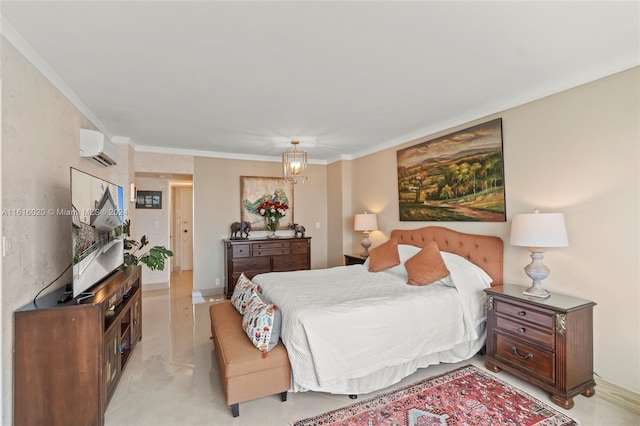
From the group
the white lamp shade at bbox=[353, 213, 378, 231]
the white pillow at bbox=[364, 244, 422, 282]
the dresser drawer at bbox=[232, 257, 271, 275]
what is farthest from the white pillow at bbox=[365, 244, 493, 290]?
the dresser drawer at bbox=[232, 257, 271, 275]

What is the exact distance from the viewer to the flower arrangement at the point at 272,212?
553cm

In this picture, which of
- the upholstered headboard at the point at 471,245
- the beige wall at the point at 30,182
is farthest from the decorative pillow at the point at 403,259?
the beige wall at the point at 30,182

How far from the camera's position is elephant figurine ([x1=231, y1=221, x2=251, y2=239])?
17.5 ft

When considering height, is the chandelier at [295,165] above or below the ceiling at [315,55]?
below

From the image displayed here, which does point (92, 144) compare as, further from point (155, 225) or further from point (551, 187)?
point (551, 187)

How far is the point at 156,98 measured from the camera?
2934 mm

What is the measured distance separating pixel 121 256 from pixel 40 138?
1452mm

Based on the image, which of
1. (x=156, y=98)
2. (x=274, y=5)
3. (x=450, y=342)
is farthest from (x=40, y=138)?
(x=450, y=342)

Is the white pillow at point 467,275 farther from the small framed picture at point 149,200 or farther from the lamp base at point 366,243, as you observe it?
the small framed picture at point 149,200

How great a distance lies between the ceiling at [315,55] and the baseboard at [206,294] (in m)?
2.86

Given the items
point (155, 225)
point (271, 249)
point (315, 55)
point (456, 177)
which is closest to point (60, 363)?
point (315, 55)

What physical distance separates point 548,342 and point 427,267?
3.72ft

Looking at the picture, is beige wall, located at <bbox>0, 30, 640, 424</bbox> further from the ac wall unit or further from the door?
the door

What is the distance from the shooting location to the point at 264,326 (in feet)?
7.38
